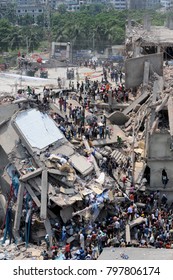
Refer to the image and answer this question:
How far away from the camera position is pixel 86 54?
5519 cm

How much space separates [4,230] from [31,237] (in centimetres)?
105

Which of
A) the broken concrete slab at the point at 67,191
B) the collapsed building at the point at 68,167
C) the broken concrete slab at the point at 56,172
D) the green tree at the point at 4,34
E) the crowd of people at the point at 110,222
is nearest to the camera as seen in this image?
the crowd of people at the point at 110,222

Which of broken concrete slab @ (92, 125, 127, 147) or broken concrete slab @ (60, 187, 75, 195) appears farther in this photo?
broken concrete slab @ (92, 125, 127, 147)

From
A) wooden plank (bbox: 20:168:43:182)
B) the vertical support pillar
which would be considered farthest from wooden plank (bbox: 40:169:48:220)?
the vertical support pillar

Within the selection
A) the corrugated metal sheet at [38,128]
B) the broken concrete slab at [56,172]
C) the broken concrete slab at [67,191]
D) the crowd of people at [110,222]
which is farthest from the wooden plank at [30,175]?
the crowd of people at [110,222]

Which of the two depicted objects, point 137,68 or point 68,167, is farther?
point 137,68

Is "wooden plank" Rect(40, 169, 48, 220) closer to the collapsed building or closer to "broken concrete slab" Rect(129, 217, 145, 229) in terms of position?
the collapsed building

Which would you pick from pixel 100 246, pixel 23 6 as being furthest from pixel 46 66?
pixel 23 6

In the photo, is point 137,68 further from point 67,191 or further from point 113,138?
point 67,191

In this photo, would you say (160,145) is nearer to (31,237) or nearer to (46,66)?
(31,237)

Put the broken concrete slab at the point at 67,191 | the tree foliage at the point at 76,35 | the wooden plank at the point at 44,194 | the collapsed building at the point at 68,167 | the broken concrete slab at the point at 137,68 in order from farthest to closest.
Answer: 1. the tree foliage at the point at 76,35
2. the broken concrete slab at the point at 137,68
3. the broken concrete slab at the point at 67,191
4. the collapsed building at the point at 68,167
5. the wooden plank at the point at 44,194

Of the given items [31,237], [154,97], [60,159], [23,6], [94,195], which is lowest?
[31,237]

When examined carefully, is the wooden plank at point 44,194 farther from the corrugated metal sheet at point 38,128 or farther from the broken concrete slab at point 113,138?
the broken concrete slab at point 113,138

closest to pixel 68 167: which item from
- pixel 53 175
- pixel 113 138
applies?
pixel 53 175
